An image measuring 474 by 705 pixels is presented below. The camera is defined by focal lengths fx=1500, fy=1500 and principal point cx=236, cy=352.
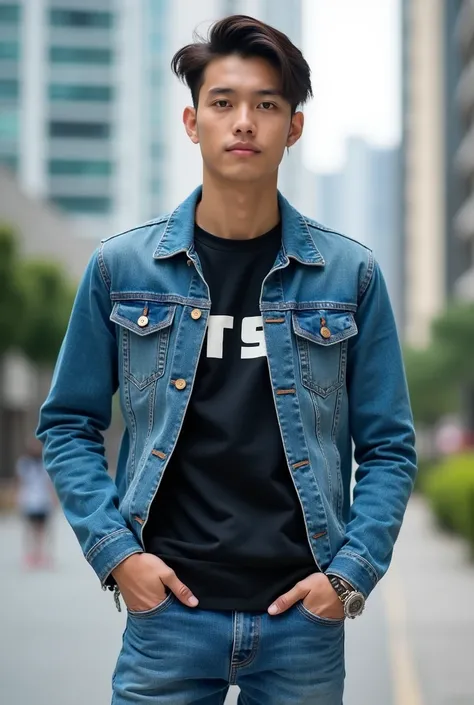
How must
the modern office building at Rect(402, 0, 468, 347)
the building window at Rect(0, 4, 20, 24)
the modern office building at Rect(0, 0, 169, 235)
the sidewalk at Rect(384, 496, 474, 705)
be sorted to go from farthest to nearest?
the building window at Rect(0, 4, 20, 24)
the modern office building at Rect(0, 0, 169, 235)
the modern office building at Rect(402, 0, 468, 347)
the sidewalk at Rect(384, 496, 474, 705)

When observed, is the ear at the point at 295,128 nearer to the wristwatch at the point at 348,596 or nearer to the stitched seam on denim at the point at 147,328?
the stitched seam on denim at the point at 147,328

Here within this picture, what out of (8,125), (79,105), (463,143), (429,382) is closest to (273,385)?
(429,382)

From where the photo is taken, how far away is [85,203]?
110188 mm

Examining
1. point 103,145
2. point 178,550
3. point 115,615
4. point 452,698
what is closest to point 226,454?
point 178,550

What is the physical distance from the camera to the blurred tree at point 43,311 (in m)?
41.7

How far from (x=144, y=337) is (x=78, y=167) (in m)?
109

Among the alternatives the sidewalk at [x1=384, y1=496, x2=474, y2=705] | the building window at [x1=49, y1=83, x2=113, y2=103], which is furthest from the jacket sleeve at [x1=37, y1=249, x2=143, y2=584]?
the building window at [x1=49, y1=83, x2=113, y2=103]

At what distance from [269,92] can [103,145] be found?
360ft

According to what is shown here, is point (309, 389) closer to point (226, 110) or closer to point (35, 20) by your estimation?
point (226, 110)

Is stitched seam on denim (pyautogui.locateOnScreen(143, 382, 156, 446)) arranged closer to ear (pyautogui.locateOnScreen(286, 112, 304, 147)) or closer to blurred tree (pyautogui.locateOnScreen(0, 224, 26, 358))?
ear (pyautogui.locateOnScreen(286, 112, 304, 147))

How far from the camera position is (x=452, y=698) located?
812cm

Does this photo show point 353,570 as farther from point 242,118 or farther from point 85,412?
point 242,118

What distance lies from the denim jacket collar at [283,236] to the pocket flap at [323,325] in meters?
0.11

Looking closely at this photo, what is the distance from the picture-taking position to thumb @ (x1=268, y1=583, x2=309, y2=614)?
115 inches
